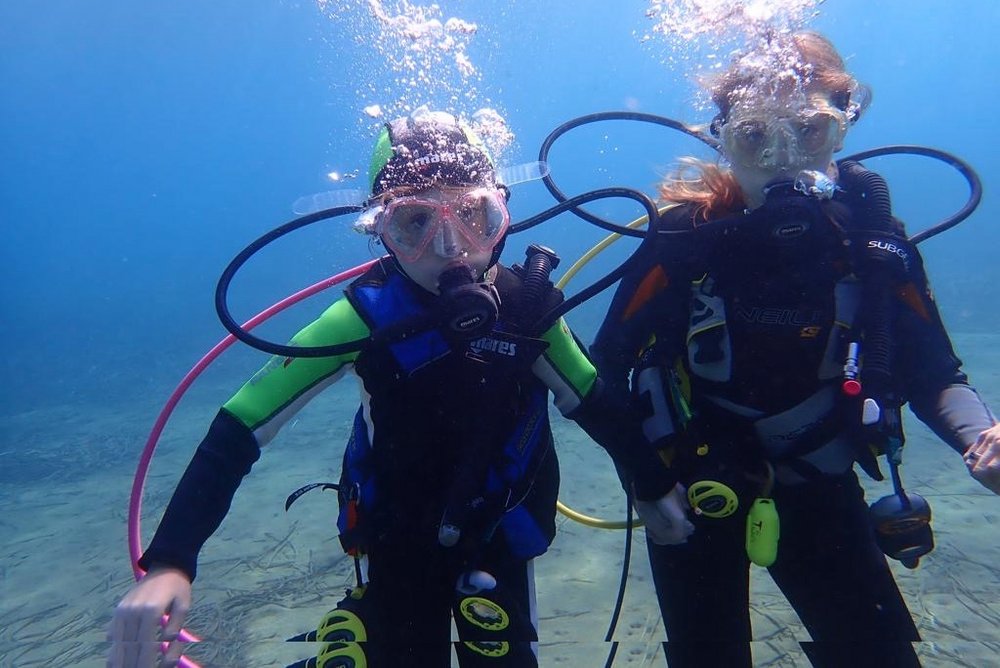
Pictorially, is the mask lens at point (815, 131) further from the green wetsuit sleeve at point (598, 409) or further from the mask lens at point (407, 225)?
the mask lens at point (407, 225)

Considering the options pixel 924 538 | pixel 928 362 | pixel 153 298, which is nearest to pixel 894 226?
pixel 928 362

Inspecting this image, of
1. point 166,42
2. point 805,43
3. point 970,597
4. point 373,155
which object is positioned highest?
point 166,42

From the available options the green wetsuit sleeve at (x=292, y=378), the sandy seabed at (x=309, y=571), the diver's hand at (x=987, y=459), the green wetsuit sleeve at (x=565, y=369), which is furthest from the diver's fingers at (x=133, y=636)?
the sandy seabed at (x=309, y=571)

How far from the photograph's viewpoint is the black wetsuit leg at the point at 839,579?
7.47 feet

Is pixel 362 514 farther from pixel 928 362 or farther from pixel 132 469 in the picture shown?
→ pixel 132 469

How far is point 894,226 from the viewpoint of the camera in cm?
238

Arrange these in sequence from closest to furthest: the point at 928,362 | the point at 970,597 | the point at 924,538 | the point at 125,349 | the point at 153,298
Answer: the point at 924,538
the point at 928,362
the point at 970,597
the point at 125,349
the point at 153,298

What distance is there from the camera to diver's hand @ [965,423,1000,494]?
1.89m

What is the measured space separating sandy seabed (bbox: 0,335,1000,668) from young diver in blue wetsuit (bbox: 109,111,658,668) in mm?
2442

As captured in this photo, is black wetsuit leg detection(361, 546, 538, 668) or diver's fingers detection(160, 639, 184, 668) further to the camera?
black wetsuit leg detection(361, 546, 538, 668)

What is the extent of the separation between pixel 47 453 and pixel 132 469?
12.0 ft

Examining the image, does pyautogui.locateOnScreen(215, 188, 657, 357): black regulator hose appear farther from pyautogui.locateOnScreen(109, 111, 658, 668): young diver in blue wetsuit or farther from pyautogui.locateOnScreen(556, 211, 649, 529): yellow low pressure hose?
pyautogui.locateOnScreen(556, 211, 649, 529): yellow low pressure hose

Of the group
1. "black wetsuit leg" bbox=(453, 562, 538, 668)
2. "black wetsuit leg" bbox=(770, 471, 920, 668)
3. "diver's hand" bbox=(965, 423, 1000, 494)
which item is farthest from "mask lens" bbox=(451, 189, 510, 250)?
"diver's hand" bbox=(965, 423, 1000, 494)

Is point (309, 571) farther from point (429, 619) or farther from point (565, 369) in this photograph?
point (565, 369)
